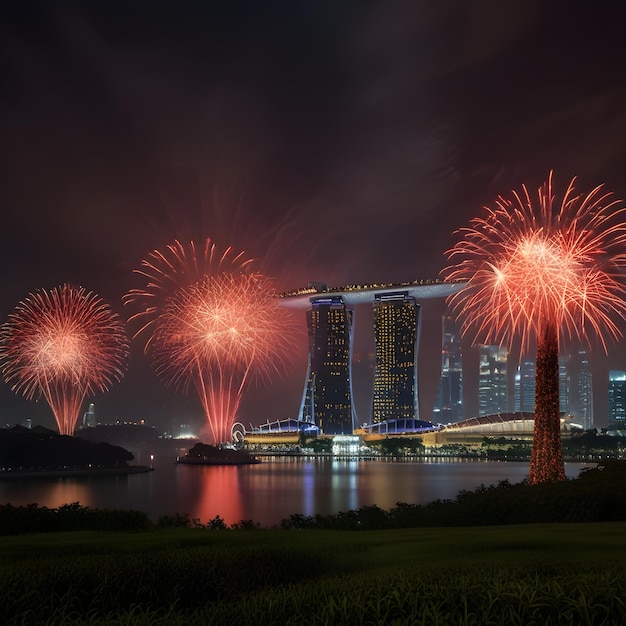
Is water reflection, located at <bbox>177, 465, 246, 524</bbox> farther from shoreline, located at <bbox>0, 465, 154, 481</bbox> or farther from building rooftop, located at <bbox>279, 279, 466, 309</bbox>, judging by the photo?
building rooftop, located at <bbox>279, 279, 466, 309</bbox>

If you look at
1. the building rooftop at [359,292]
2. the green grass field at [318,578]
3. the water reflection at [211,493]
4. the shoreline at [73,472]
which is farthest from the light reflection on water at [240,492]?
the building rooftop at [359,292]

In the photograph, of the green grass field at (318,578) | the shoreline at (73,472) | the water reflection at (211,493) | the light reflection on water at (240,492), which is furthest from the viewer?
the shoreline at (73,472)

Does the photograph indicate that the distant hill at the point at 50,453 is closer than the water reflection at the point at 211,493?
No

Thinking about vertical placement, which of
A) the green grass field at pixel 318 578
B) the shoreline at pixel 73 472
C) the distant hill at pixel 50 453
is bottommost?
the green grass field at pixel 318 578

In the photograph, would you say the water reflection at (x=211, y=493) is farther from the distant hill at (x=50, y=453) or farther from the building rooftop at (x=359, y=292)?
the building rooftop at (x=359, y=292)

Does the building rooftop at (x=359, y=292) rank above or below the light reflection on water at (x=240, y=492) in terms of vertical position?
above

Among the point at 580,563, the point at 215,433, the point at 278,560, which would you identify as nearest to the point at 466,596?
the point at 580,563
